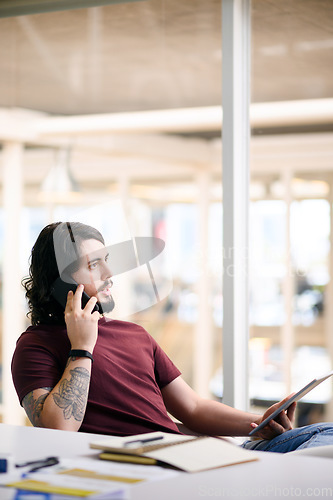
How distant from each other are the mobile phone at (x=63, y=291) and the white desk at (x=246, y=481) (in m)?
0.66

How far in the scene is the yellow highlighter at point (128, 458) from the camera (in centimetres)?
126

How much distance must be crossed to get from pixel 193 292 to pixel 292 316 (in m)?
0.52

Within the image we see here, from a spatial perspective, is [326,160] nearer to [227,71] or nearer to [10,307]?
[227,71]

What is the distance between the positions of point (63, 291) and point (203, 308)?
1495 mm

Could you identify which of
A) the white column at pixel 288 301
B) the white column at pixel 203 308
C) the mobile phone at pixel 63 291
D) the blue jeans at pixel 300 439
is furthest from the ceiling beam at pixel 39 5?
the blue jeans at pixel 300 439

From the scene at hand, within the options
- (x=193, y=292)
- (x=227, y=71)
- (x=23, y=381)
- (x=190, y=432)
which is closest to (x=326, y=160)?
(x=227, y=71)

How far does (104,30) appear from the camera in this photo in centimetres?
321

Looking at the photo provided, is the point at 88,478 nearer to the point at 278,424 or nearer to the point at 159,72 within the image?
the point at 278,424

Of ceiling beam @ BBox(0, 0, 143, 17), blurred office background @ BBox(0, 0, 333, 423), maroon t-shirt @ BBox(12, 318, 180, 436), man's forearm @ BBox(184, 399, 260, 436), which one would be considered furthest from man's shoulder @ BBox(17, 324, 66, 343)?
ceiling beam @ BBox(0, 0, 143, 17)

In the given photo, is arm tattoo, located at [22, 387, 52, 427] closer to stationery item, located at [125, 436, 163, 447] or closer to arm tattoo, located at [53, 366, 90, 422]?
arm tattoo, located at [53, 366, 90, 422]

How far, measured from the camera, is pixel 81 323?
6.28 ft

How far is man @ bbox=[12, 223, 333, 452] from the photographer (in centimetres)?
183

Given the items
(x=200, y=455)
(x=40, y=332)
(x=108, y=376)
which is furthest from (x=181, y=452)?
(x=40, y=332)

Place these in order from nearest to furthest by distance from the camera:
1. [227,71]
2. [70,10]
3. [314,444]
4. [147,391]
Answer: [314,444] < [147,391] < [227,71] < [70,10]
